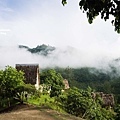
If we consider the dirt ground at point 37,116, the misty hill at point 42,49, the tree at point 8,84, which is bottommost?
the dirt ground at point 37,116

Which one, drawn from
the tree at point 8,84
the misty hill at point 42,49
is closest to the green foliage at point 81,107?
the tree at point 8,84

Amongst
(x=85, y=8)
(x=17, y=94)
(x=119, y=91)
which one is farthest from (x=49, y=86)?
(x=119, y=91)

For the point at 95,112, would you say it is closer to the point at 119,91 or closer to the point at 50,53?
the point at 119,91

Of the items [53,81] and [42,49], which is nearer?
[53,81]

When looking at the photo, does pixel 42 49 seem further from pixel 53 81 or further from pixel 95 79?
pixel 53 81

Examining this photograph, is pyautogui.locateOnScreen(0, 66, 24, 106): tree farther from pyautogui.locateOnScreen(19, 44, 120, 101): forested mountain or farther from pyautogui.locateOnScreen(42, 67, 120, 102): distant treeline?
pyautogui.locateOnScreen(42, 67, 120, 102): distant treeline

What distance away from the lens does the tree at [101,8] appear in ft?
24.2

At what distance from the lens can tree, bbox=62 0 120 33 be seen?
7375 mm

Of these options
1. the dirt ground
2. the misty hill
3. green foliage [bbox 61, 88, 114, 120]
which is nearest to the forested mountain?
the misty hill

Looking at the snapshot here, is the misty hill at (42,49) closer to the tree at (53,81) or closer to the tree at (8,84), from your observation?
the tree at (53,81)

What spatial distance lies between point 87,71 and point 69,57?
103ft

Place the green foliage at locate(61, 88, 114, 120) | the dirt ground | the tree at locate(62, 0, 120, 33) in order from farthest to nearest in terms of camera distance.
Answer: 1. the green foliage at locate(61, 88, 114, 120)
2. the dirt ground
3. the tree at locate(62, 0, 120, 33)

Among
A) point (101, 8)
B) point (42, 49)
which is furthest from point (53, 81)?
point (42, 49)

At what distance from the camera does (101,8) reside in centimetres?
746
